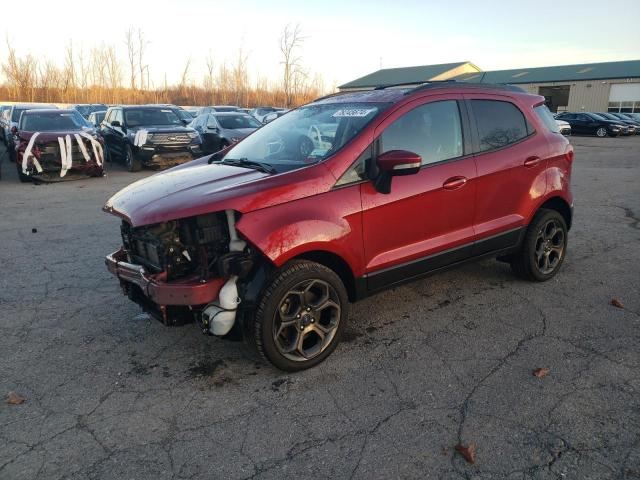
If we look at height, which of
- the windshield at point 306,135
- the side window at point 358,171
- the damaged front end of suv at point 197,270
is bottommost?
the damaged front end of suv at point 197,270

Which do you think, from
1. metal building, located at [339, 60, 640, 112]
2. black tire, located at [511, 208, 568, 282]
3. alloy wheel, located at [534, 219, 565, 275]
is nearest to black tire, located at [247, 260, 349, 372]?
black tire, located at [511, 208, 568, 282]

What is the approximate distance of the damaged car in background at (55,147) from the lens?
11609mm

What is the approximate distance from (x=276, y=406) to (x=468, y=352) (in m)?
1.52

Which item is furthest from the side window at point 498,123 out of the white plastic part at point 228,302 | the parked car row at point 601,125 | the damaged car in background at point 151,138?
the parked car row at point 601,125

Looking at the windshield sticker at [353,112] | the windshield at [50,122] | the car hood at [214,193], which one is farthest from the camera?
the windshield at [50,122]

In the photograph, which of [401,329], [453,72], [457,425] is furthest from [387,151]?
[453,72]

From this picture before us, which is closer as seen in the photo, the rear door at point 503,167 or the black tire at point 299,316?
the black tire at point 299,316

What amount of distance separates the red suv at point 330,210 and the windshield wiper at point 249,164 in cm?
2

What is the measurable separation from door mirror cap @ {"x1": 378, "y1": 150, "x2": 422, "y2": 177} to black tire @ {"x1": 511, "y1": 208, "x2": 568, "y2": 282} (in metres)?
1.96

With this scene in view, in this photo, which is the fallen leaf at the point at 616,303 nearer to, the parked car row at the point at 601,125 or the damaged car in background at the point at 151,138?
the damaged car in background at the point at 151,138

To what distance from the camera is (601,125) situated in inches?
1121

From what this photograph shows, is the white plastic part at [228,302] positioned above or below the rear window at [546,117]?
below

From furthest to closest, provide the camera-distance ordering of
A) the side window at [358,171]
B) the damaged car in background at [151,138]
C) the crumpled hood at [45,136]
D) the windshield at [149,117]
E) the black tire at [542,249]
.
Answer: the windshield at [149,117], the damaged car in background at [151,138], the crumpled hood at [45,136], the black tire at [542,249], the side window at [358,171]

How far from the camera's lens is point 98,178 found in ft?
42.7
